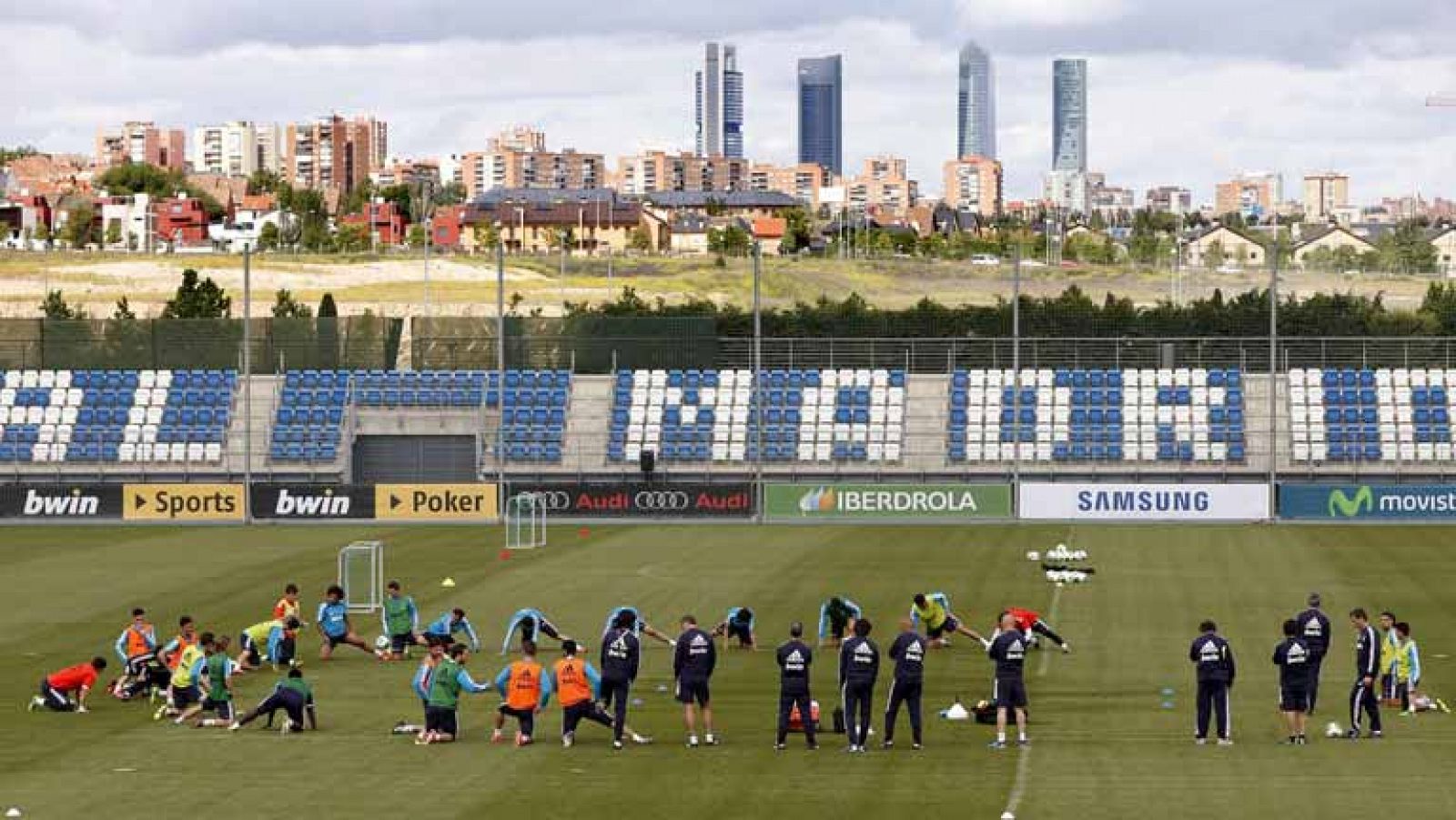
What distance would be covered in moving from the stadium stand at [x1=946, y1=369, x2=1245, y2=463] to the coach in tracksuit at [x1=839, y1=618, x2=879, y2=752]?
4439 centimetres

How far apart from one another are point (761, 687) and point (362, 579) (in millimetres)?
18440

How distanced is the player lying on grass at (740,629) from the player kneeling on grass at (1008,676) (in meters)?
9.72

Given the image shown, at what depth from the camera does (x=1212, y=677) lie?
2831 cm

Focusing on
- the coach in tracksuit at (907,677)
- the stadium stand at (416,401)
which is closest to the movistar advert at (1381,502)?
the stadium stand at (416,401)

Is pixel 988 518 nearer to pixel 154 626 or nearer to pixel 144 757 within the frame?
pixel 154 626

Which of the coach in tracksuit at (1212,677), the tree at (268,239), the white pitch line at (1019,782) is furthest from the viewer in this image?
the tree at (268,239)

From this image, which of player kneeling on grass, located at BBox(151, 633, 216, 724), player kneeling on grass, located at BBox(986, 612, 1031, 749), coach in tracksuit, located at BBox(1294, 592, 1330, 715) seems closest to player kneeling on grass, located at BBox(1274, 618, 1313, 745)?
coach in tracksuit, located at BBox(1294, 592, 1330, 715)

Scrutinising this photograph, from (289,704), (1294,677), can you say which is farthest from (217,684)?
(1294,677)

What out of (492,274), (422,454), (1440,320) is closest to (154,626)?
(422,454)

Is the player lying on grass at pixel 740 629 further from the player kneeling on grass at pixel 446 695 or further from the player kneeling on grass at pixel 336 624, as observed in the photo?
the player kneeling on grass at pixel 446 695

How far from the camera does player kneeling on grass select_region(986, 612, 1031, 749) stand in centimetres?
2795

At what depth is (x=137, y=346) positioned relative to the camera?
82.6m

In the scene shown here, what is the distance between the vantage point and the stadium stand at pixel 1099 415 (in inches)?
2936

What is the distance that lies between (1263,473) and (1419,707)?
139 feet
